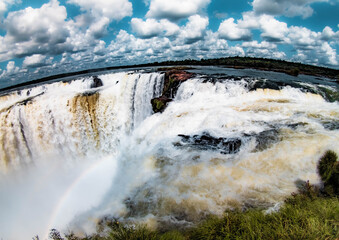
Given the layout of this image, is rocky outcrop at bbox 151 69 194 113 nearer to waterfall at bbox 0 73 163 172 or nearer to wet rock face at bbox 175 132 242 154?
waterfall at bbox 0 73 163 172

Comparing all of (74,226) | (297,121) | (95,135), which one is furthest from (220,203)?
(95,135)

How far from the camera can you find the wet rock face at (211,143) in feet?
24.7

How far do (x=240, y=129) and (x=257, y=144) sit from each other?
1.34 m

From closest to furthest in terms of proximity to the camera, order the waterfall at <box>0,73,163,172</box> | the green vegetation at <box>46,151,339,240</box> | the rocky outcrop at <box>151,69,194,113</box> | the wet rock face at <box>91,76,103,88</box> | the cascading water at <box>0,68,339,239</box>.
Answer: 1. the green vegetation at <box>46,151,339,240</box>
2. the cascading water at <box>0,68,339,239</box>
3. the rocky outcrop at <box>151,69,194,113</box>
4. the waterfall at <box>0,73,163,172</box>
5. the wet rock face at <box>91,76,103,88</box>

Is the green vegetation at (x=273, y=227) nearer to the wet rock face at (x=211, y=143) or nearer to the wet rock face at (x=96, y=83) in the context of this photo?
the wet rock face at (x=211, y=143)

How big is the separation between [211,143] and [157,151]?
95.2 inches

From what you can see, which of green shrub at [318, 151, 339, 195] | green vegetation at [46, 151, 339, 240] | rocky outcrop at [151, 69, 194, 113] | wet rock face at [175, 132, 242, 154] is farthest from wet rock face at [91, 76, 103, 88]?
green shrub at [318, 151, 339, 195]

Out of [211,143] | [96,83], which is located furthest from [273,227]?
[96,83]

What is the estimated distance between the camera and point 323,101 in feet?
39.2

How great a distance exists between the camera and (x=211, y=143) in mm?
8195

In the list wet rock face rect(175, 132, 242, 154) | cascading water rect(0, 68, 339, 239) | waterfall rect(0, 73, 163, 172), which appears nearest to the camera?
cascading water rect(0, 68, 339, 239)

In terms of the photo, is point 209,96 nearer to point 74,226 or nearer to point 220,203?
point 220,203

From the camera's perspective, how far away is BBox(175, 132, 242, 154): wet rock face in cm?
752

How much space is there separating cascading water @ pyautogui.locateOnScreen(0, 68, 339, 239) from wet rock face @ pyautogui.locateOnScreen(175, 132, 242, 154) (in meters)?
0.05
